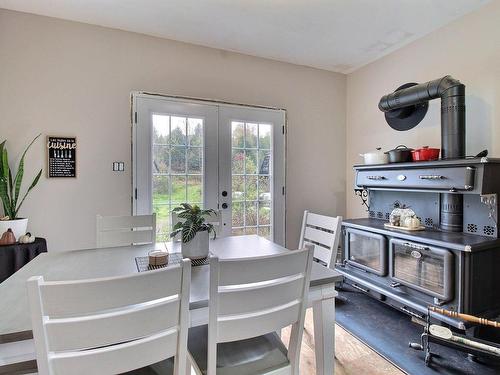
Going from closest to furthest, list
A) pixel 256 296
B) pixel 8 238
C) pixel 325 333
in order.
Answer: pixel 256 296
pixel 325 333
pixel 8 238

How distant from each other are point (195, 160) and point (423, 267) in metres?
2.36

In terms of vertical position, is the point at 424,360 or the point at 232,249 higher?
the point at 232,249

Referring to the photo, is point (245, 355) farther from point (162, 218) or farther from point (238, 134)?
point (238, 134)

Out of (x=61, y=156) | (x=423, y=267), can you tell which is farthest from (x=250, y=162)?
(x=423, y=267)

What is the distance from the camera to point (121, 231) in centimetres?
210

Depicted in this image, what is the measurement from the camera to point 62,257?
1624 millimetres

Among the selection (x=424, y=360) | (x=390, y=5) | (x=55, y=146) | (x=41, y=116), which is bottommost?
(x=424, y=360)

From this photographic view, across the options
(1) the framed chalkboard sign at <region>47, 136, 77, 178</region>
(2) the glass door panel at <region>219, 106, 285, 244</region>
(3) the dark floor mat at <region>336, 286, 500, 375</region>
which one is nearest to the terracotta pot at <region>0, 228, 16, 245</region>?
(1) the framed chalkboard sign at <region>47, 136, 77, 178</region>

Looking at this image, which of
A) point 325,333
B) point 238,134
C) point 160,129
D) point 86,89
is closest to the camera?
point 325,333

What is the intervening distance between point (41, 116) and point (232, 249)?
7.41ft

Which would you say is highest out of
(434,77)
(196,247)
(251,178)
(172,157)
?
Answer: (434,77)

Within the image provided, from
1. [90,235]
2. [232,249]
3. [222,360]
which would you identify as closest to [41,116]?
[90,235]

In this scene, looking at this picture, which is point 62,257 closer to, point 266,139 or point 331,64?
point 266,139

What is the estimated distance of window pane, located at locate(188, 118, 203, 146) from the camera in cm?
318
